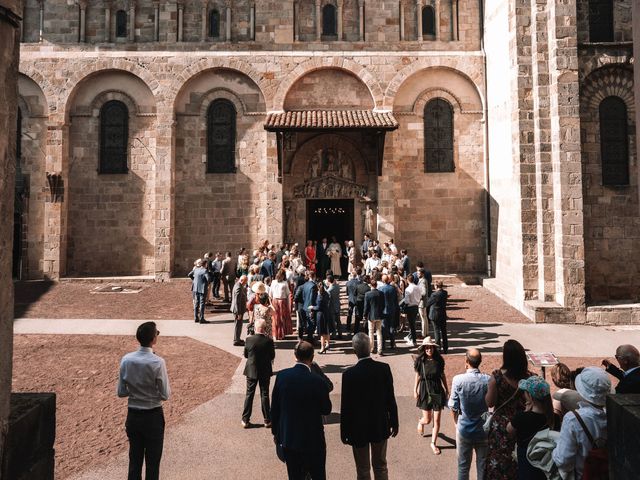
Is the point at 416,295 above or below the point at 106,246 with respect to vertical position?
below

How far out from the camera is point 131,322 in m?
13.1

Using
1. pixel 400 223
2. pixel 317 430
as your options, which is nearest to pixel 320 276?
pixel 400 223

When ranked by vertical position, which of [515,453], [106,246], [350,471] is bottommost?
[350,471]

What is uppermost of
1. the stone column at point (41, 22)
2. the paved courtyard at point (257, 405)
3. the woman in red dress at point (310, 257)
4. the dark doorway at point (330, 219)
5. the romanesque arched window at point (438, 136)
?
the stone column at point (41, 22)

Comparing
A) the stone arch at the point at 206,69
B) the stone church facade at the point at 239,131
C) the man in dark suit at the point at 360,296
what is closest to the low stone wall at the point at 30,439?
the man in dark suit at the point at 360,296

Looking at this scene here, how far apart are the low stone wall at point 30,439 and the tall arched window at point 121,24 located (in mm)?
20187

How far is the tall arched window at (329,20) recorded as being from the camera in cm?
1933

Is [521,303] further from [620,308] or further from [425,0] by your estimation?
[425,0]

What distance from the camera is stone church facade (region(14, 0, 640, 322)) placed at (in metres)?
18.6

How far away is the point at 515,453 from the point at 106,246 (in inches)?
731

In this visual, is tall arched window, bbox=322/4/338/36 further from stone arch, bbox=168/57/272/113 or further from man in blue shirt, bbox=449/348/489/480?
man in blue shirt, bbox=449/348/489/480

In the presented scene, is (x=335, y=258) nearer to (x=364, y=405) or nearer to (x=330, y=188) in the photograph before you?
(x=330, y=188)

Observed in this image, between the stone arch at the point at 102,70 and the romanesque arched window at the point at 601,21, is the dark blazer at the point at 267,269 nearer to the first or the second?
the stone arch at the point at 102,70

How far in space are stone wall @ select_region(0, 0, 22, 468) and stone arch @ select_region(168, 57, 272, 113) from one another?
17194 millimetres
